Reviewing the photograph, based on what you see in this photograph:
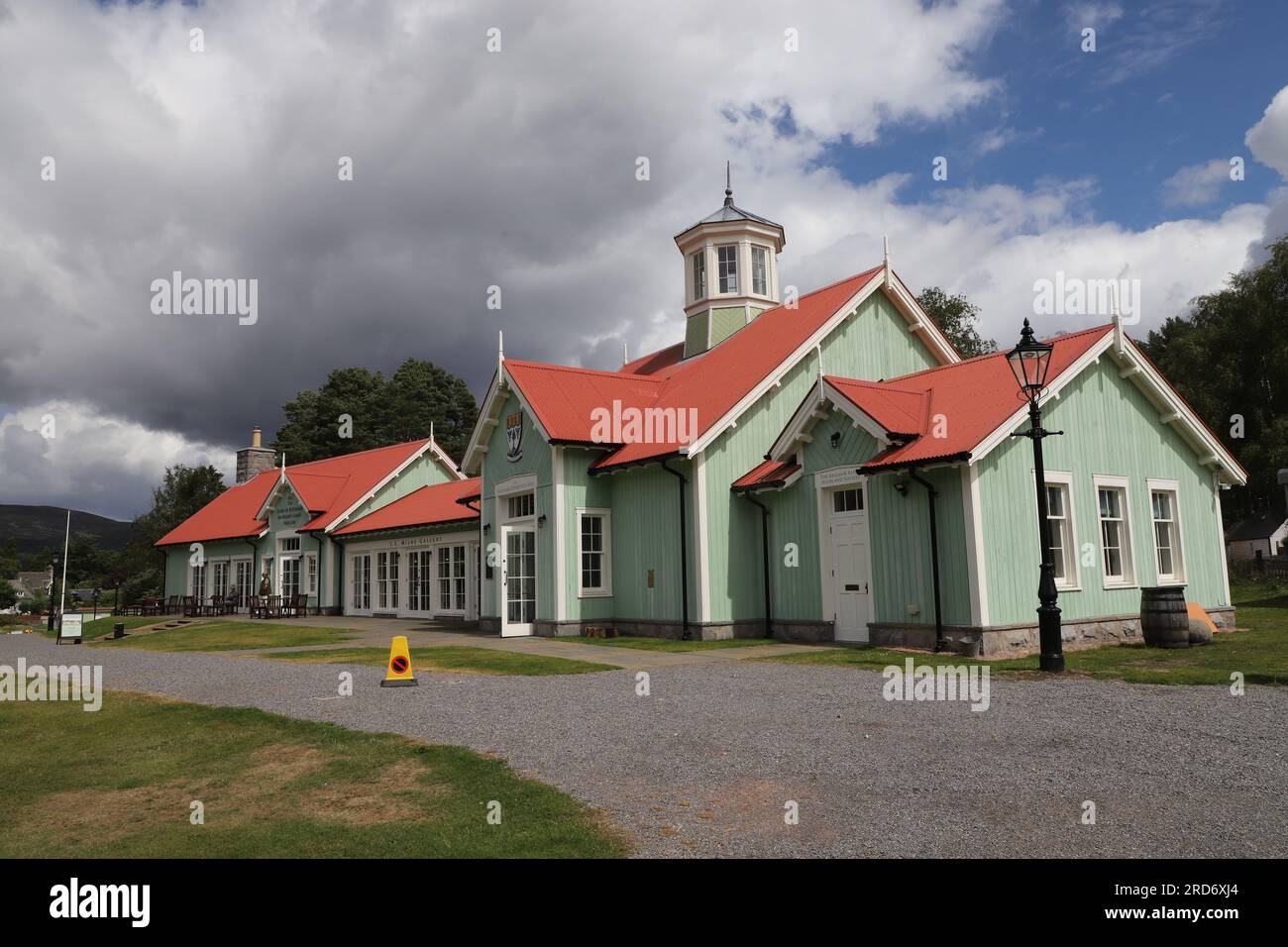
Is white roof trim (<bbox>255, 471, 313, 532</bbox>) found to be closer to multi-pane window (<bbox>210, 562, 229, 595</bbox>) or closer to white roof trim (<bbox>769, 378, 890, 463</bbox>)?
multi-pane window (<bbox>210, 562, 229, 595</bbox>)

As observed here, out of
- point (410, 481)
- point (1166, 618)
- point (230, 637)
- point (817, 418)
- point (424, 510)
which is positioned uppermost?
point (410, 481)

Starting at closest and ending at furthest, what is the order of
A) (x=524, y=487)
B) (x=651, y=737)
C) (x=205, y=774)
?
(x=205, y=774) < (x=651, y=737) < (x=524, y=487)

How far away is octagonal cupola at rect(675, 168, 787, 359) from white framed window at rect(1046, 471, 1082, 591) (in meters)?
10.8

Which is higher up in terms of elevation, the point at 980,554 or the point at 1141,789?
the point at 980,554

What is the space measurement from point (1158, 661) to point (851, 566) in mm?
5001

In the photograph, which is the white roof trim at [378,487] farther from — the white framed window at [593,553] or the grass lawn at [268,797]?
the grass lawn at [268,797]

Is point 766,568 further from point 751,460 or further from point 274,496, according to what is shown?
point 274,496

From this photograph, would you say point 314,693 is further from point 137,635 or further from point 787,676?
point 137,635

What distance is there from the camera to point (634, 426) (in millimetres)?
21188

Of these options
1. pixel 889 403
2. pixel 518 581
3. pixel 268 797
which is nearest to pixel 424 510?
pixel 518 581

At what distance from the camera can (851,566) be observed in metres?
16.5

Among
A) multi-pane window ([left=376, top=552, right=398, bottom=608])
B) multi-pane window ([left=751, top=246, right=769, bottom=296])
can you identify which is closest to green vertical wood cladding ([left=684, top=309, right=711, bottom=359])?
multi-pane window ([left=751, top=246, right=769, bottom=296])

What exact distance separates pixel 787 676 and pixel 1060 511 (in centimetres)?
655
